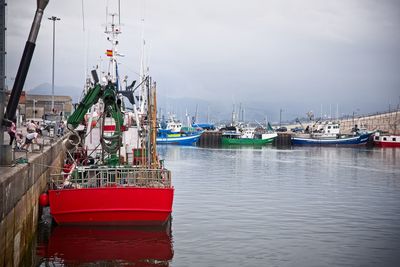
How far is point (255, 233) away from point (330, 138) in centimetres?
9417

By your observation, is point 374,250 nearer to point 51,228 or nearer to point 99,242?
point 99,242

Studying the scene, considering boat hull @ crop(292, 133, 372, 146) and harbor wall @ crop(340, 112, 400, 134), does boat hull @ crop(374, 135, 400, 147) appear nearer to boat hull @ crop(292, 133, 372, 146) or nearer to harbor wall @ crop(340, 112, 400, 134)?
boat hull @ crop(292, 133, 372, 146)

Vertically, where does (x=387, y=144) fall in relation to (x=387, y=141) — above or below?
below

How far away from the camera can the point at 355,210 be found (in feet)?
95.8

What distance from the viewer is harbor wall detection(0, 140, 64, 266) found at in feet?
41.4

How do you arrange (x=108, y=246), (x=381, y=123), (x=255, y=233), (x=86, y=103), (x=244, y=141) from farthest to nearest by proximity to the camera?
1. (x=381, y=123)
2. (x=244, y=141)
3. (x=255, y=233)
4. (x=86, y=103)
5. (x=108, y=246)

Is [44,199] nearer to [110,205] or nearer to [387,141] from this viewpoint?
[110,205]

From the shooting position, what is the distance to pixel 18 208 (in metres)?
14.8

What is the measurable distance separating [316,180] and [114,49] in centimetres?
2225

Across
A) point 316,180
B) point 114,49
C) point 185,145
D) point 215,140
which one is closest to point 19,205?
point 114,49

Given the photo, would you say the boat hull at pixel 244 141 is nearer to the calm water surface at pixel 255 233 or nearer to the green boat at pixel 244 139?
the green boat at pixel 244 139

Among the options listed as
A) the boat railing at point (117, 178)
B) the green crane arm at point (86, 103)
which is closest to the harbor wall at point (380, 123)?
the green crane arm at point (86, 103)

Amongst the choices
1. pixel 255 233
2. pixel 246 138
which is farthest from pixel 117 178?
pixel 246 138

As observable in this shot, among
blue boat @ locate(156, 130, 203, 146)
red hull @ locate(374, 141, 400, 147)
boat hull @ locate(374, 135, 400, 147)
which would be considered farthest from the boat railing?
boat hull @ locate(374, 135, 400, 147)
